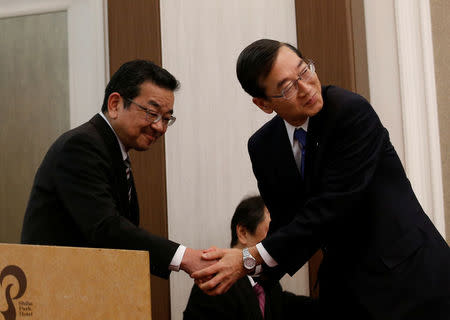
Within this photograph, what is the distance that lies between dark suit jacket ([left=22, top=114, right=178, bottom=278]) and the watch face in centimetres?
24

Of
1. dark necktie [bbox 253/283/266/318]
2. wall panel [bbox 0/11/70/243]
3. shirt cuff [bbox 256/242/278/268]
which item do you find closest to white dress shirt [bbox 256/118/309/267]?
shirt cuff [bbox 256/242/278/268]

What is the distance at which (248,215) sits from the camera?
2.45 m

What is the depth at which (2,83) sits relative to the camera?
3.07 meters

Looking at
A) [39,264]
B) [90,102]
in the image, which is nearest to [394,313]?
[39,264]

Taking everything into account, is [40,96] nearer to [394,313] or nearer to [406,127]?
[406,127]

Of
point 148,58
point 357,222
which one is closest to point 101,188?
point 357,222

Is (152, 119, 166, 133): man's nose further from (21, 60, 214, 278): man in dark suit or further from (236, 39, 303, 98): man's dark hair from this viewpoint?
(236, 39, 303, 98): man's dark hair

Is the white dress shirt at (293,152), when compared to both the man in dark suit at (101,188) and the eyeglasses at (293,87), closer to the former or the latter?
the eyeglasses at (293,87)

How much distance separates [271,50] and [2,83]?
1893 mm

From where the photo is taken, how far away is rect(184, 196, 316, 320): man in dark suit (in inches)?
87.6

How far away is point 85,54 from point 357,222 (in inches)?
70.4

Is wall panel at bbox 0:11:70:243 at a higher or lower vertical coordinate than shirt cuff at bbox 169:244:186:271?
higher

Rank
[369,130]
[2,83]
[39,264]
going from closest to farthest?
[39,264]
[369,130]
[2,83]

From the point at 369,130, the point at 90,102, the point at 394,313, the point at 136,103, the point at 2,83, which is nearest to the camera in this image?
the point at 394,313
